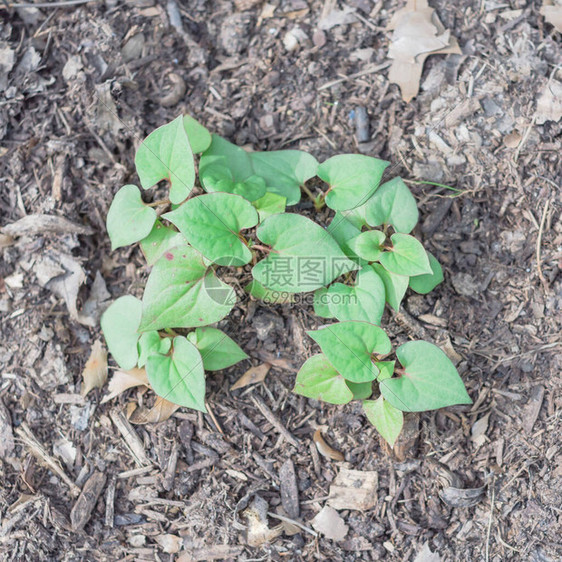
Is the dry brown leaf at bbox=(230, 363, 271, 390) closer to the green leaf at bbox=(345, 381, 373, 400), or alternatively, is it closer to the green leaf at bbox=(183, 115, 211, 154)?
the green leaf at bbox=(345, 381, 373, 400)

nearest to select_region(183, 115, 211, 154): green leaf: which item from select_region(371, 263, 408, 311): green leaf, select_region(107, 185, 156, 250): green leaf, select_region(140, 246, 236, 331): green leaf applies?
select_region(107, 185, 156, 250): green leaf

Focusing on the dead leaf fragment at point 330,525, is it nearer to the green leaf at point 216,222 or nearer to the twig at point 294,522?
the twig at point 294,522

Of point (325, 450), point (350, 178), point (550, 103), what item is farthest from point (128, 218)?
point (550, 103)

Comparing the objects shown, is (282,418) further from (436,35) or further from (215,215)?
(436,35)

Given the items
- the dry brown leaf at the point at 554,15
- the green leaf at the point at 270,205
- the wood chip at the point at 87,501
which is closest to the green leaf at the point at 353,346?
the green leaf at the point at 270,205

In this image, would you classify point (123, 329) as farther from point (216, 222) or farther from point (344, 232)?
point (344, 232)
